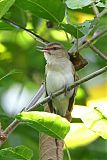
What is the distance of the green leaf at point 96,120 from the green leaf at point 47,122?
115 millimetres

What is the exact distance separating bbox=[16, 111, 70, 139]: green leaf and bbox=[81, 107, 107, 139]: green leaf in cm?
12

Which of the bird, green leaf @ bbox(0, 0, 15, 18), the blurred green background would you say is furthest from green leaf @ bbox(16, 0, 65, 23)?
the blurred green background

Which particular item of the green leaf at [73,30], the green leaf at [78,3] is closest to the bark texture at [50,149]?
the green leaf at [73,30]

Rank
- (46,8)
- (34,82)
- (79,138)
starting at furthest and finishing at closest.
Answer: (34,82) < (79,138) < (46,8)

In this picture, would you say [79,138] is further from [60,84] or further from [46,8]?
[46,8]

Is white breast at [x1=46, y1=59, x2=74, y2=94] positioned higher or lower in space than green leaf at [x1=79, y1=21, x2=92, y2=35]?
lower

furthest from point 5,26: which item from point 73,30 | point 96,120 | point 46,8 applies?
point 96,120

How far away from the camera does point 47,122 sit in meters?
1.81

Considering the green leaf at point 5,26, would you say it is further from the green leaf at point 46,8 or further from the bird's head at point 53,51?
the bird's head at point 53,51

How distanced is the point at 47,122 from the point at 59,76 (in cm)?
122

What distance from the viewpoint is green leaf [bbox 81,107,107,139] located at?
1938mm

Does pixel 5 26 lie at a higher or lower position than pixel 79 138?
higher

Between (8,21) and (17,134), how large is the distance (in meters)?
0.98

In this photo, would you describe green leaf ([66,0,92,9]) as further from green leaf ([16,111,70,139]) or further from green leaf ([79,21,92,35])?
green leaf ([16,111,70,139])
